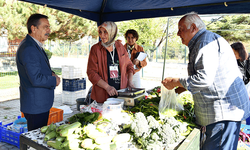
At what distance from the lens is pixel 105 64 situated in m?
2.63

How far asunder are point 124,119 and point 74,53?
16998mm

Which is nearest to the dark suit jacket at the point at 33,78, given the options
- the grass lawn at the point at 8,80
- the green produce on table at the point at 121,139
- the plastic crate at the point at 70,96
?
the green produce on table at the point at 121,139

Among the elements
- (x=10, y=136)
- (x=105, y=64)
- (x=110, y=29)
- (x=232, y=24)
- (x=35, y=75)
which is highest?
(x=232, y=24)

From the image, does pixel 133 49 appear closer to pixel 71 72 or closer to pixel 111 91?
pixel 111 91

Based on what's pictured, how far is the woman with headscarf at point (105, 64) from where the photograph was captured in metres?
2.59

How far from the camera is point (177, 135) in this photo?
158 centimetres

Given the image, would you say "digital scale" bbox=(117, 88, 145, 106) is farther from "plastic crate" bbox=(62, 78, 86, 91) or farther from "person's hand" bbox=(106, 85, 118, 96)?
"plastic crate" bbox=(62, 78, 86, 91)

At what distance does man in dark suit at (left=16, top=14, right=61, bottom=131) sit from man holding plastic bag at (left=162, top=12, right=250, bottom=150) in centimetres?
142

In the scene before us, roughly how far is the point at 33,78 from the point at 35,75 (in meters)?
0.04

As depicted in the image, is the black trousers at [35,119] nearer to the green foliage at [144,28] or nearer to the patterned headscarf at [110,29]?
the patterned headscarf at [110,29]

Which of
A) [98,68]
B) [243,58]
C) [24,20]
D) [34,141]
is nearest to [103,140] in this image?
[34,141]

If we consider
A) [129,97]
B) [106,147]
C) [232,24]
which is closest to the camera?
[106,147]

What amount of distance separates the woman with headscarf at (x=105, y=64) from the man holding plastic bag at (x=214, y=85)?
1020 millimetres

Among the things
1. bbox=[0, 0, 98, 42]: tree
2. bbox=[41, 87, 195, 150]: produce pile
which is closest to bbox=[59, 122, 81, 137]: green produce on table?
bbox=[41, 87, 195, 150]: produce pile
